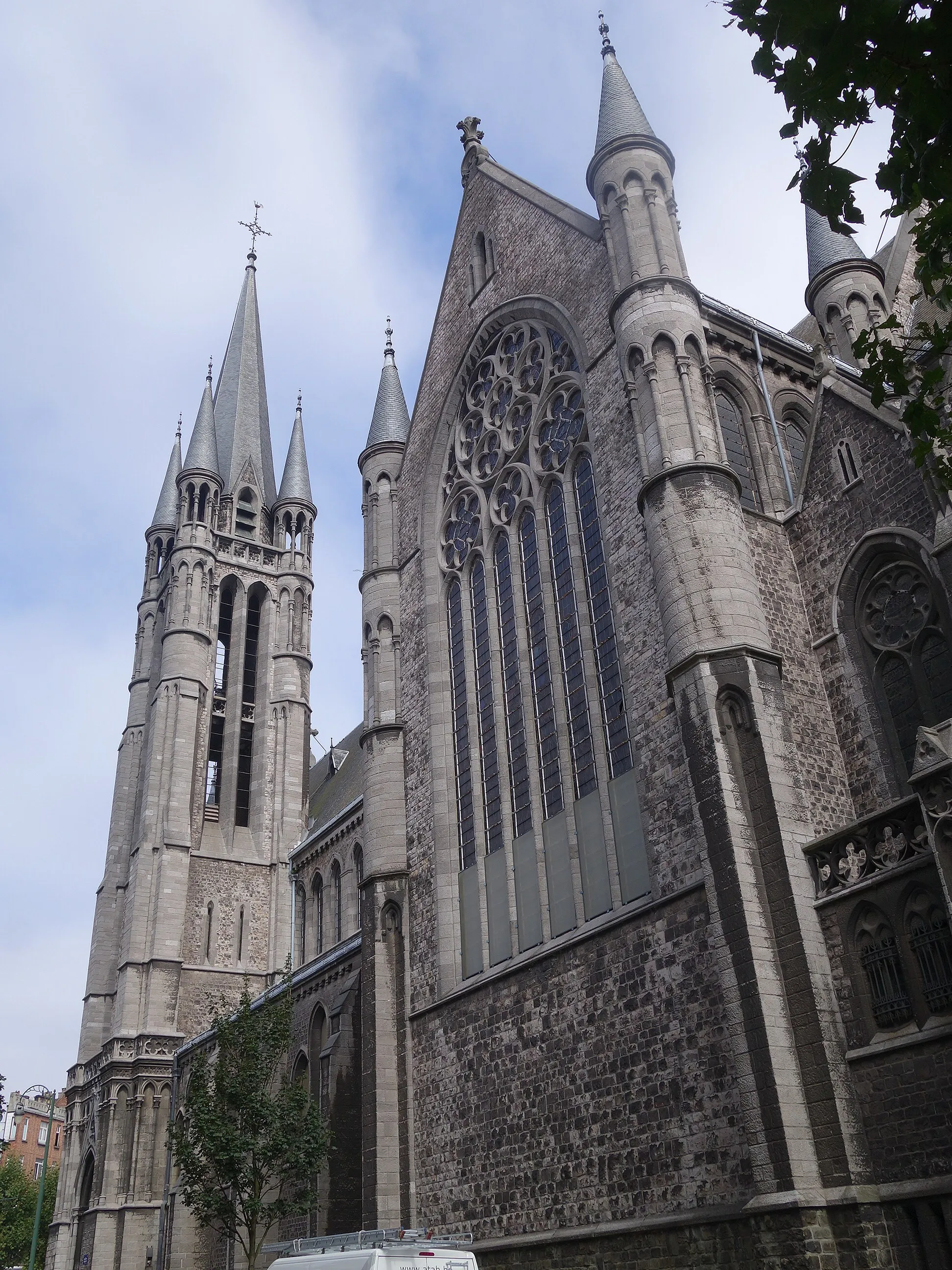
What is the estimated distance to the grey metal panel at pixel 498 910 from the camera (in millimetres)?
18484

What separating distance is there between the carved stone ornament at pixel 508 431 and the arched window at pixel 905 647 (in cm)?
618

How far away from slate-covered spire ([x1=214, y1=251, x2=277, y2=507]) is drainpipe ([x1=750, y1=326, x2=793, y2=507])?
35.6 meters

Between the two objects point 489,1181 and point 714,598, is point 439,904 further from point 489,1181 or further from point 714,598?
point 714,598

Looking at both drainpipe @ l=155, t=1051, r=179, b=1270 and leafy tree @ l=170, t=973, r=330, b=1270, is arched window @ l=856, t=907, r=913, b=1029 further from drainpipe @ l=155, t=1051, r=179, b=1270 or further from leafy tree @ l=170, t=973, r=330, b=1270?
drainpipe @ l=155, t=1051, r=179, b=1270

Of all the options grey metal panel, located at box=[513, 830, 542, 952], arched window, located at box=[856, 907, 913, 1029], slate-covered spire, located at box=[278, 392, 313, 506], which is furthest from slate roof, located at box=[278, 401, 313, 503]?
arched window, located at box=[856, 907, 913, 1029]

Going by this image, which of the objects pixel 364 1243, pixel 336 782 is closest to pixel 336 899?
pixel 336 782

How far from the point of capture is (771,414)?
18.9m

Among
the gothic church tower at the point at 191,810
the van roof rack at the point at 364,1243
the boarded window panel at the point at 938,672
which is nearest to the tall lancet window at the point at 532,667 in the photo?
the boarded window panel at the point at 938,672

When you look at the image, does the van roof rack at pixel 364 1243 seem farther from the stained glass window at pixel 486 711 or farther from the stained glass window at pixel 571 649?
the stained glass window at pixel 486 711

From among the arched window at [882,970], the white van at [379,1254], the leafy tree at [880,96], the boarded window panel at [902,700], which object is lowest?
the white van at [379,1254]

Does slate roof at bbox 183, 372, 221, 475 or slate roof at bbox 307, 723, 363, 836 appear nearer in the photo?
slate roof at bbox 307, 723, 363, 836

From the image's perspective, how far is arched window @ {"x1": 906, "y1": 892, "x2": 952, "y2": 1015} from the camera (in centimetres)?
1154

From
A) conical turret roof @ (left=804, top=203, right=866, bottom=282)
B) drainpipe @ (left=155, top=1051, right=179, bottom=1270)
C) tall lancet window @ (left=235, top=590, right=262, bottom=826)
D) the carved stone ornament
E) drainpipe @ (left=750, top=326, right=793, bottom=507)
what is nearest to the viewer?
drainpipe @ (left=750, top=326, right=793, bottom=507)

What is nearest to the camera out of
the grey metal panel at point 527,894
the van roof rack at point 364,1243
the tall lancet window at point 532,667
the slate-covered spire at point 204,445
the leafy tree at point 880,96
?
the leafy tree at point 880,96
